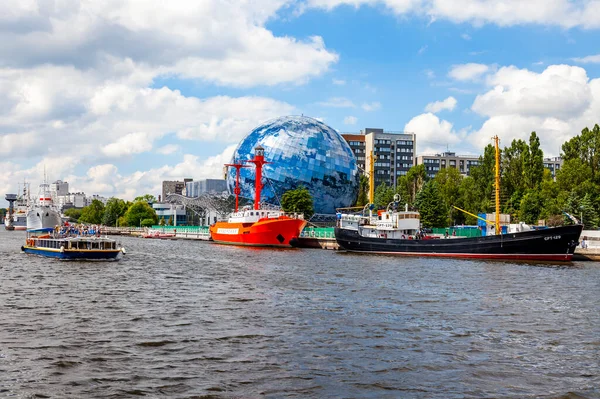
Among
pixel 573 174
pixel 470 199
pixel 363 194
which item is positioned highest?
pixel 573 174

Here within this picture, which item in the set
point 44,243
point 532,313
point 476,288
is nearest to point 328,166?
point 44,243

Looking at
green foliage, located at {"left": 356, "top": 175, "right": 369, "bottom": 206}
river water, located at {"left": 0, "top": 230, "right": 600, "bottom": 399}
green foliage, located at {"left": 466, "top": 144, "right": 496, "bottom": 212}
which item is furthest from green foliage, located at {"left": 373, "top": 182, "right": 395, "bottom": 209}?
river water, located at {"left": 0, "top": 230, "right": 600, "bottom": 399}

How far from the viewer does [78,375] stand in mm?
17422

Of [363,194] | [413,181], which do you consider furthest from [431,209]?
[363,194]

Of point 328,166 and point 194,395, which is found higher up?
point 328,166

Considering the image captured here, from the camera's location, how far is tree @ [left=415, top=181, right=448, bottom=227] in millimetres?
103062

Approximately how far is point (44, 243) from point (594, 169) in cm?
7494

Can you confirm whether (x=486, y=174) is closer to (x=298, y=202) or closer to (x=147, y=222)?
(x=298, y=202)

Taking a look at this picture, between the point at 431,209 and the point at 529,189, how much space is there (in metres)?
15.6

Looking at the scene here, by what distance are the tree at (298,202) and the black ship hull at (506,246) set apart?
38.6 meters

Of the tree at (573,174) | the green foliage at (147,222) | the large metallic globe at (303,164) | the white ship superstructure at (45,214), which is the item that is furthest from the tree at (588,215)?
the green foliage at (147,222)

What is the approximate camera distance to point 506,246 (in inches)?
2532

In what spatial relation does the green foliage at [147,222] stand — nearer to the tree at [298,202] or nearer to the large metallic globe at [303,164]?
the large metallic globe at [303,164]

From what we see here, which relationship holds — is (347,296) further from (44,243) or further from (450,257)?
(44,243)
